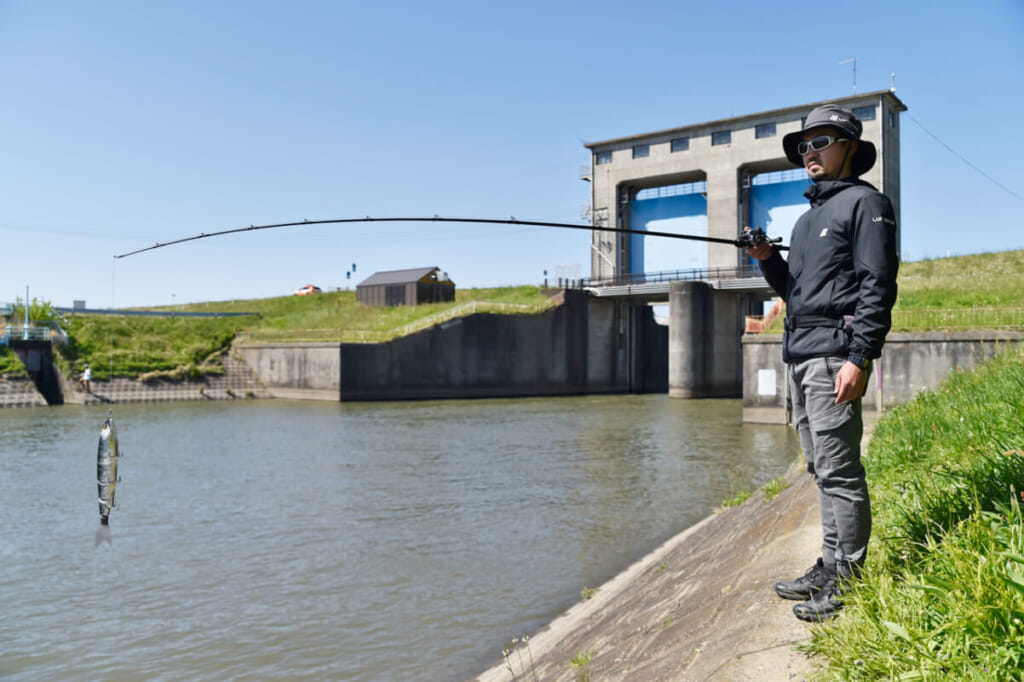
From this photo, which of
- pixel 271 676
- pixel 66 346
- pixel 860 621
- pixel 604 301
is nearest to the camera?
pixel 860 621

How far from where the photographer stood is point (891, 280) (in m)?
3.42

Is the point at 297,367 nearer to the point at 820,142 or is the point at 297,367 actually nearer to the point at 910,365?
the point at 910,365

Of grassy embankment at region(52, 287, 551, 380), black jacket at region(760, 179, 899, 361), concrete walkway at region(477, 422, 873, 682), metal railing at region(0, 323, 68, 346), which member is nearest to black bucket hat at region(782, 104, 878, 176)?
black jacket at region(760, 179, 899, 361)

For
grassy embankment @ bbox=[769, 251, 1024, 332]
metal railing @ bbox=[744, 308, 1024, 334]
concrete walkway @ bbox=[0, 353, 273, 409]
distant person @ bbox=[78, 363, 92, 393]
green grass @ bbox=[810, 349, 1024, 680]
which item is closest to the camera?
green grass @ bbox=[810, 349, 1024, 680]

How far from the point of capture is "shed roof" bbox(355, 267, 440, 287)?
53.7 meters

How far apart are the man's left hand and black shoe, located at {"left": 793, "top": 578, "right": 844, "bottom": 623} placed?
0.89 metres

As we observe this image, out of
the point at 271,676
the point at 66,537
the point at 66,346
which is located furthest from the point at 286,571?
the point at 66,346

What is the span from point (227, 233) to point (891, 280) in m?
5.74

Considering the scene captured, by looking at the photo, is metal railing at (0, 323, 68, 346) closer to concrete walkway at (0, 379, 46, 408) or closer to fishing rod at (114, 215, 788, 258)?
concrete walkway at (0, 379, 46, 408)

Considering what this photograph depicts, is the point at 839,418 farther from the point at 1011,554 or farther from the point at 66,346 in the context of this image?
the point at 66,346

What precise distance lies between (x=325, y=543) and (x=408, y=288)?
43437 mm

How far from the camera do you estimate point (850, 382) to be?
3422 millimetres

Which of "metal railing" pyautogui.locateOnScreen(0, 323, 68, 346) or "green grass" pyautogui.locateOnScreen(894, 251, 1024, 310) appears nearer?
"green grass" pyautogui.locateOnScreen(894, 251, 1024, 310)

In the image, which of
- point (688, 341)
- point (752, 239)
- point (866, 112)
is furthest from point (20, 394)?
point (866, 112)
